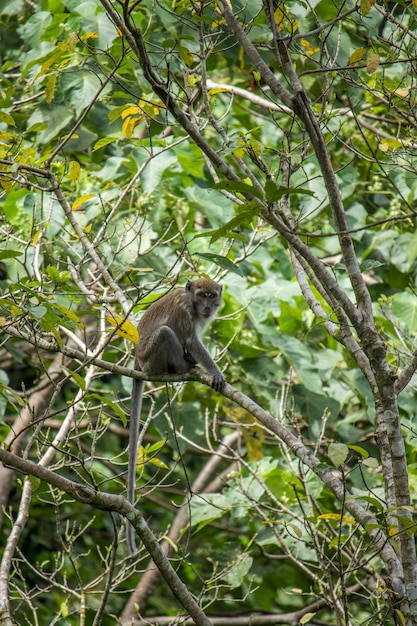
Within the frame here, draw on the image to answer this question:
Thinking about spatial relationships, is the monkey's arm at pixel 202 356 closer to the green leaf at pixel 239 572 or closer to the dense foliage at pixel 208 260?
the dense foliage at pixel 208 260

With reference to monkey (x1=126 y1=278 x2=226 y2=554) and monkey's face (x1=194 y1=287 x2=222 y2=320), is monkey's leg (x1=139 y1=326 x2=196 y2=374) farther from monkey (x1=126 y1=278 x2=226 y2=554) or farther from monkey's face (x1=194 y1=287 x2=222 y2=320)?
monkey's face (x1=194 y1=287 x2=222 y2=320)

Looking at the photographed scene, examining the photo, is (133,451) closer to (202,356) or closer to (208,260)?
(202,356)

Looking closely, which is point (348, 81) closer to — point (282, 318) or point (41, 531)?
point (282, 318)

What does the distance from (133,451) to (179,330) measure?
1478 millimetres

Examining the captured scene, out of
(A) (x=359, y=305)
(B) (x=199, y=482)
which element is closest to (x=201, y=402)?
(B) (x=199, y=482)

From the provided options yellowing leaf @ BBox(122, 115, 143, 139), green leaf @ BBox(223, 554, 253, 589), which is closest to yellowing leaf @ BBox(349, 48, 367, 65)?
yellowing leaf @ BBox(122, 115, 143, 139)

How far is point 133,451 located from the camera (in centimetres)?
548

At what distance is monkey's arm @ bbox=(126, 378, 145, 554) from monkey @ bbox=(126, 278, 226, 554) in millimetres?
644

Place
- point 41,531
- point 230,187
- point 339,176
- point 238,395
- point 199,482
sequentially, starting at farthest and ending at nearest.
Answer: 1. point 41,531
2. point 199,482
3. point 339,176
4. point 238,395
5. point 230,187

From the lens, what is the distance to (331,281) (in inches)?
157

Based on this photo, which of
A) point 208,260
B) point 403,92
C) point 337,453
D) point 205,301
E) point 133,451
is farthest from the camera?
point 205,301

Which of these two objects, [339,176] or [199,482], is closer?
[339,176]

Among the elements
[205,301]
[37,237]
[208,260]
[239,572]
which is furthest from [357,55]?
[239,572]

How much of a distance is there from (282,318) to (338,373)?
740 mm
